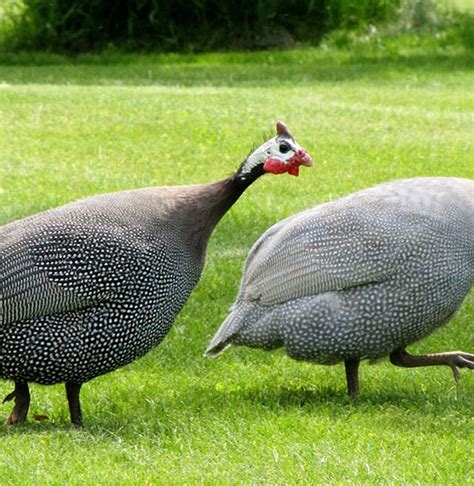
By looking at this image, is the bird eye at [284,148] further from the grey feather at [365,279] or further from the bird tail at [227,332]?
the bird tail at [227,332]

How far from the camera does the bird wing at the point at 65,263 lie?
4.79 m

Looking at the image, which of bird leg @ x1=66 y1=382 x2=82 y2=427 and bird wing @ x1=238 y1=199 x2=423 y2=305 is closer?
bird leg @ x1=66 y1=382 x2=82 y2=427

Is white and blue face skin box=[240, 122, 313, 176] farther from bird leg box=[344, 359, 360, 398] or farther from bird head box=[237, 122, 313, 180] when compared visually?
bird leg box=[344, 359, 360, 398]

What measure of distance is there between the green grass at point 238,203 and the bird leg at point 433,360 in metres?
0.10

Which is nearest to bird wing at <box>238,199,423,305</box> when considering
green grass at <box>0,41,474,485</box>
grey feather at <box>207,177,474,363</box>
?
grey feather at <box>207,177,474,363</box>

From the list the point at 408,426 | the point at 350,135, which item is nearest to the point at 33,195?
the point at 350,135

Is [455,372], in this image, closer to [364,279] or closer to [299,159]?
[364,279]

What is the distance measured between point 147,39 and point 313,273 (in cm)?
1371

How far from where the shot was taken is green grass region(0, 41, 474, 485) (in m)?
4.44

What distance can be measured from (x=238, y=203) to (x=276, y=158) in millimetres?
4182

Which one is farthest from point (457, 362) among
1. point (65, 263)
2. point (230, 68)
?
point (230, 68)

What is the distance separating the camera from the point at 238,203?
30.6 feet

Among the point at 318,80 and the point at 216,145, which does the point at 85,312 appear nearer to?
the point at 216,145

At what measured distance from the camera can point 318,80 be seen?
619 inches
